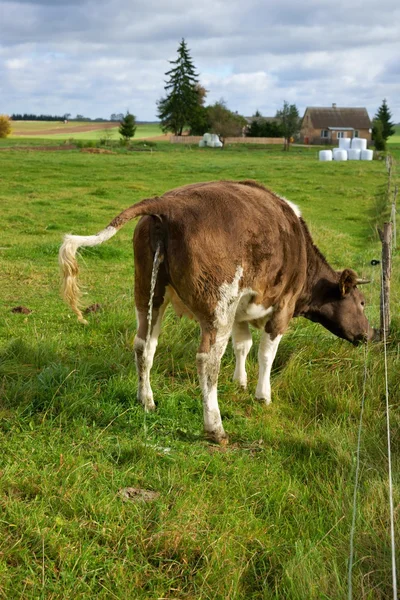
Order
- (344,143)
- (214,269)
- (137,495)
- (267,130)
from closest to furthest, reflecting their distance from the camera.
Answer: (137,495), (214,269), (344,143), (267,130)

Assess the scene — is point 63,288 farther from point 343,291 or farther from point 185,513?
point 343,291

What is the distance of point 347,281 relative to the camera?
7.43 m

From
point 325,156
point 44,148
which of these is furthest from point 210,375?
point 325,156

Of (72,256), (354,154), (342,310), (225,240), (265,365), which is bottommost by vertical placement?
(265,365)

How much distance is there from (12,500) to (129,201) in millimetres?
19109

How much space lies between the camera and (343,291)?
Answer: 24.3 ft

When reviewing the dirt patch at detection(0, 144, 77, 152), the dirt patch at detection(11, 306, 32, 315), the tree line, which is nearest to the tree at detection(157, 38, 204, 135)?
the tree line

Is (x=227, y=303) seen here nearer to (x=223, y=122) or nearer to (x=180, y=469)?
(x=180, y=469)

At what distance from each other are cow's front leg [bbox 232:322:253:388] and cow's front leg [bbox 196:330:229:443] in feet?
4.13

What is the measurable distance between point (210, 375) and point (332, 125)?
99.1m

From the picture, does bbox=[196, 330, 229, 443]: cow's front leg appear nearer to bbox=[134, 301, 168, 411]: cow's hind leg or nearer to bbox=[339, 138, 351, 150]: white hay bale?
bbox=[134, 301, 168, 411]: cow's hind leg

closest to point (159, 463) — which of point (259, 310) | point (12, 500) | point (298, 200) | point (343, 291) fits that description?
point (12, 500)

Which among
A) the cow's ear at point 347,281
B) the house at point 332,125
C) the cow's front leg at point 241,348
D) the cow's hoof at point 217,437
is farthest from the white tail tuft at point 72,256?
the house at point 332,125

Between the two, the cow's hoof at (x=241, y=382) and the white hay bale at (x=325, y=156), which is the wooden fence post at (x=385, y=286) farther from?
the white hay bale at (x=325, y=156)
